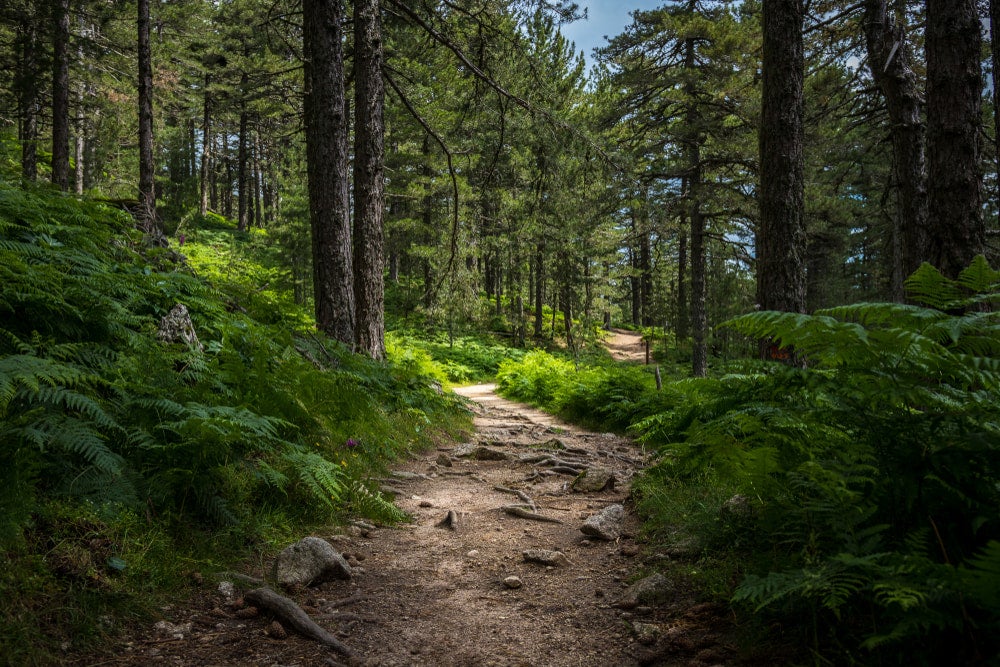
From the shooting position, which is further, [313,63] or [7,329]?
[313,63]

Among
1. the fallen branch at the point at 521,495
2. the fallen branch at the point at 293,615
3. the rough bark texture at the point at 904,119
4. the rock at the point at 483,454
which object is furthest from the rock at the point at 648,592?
the rough bark texture at the point at 904,119

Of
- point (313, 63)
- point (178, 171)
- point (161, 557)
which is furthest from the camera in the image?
point (178, 171)

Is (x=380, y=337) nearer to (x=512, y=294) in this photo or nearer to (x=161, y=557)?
(x=161, y=557)

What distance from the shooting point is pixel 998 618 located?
4.78 feet

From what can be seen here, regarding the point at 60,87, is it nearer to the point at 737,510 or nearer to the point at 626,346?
the point at 737,510

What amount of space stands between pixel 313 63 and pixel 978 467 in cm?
804

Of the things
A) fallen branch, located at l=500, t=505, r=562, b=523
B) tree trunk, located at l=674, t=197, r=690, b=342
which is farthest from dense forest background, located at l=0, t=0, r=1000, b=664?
fallen branch, located at l=500, t=505, r=562, b=523

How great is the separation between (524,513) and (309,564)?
81.7 inches

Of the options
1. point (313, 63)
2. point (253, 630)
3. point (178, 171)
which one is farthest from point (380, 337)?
point (178, 171)

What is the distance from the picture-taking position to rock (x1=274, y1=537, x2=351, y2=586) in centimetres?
288

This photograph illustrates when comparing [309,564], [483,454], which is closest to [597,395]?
[483,454]

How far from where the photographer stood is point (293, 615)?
8.13ft

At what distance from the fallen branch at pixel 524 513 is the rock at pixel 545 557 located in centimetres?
85

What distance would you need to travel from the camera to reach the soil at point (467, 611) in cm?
224
